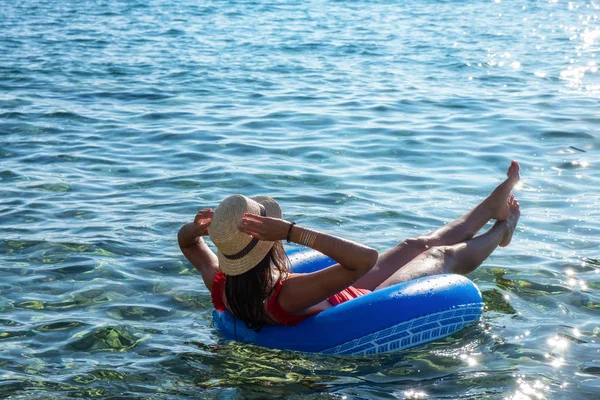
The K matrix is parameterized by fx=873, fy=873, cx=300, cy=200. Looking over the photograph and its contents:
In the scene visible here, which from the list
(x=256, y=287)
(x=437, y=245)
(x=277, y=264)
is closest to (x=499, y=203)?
(x=437, y=245)

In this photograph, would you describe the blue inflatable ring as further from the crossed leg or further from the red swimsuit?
the crossed leg

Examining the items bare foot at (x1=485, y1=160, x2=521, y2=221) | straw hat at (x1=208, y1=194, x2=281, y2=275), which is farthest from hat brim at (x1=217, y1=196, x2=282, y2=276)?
bare foot at (x1=485, y1=160, x2=521, y2=221)

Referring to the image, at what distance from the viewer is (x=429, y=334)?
192 inches

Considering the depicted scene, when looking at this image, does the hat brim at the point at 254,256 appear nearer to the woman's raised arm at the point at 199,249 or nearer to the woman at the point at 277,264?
the woman at the point at 277,264

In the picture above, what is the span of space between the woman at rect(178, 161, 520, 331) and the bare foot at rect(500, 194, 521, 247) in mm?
410

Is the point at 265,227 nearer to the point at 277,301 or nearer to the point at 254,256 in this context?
the point at 254,256

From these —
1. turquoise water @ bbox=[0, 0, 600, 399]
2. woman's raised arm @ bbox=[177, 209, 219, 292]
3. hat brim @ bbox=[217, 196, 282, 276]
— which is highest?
hat brim @ bbox=[217, 196, 282, 276]

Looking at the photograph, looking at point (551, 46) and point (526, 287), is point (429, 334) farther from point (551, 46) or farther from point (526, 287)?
point (551, 46)

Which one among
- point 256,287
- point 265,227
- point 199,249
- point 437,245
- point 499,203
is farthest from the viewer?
point 499,203

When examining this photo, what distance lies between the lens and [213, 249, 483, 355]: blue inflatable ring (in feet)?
15.4

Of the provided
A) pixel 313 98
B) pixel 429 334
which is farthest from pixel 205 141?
pixel 429 334

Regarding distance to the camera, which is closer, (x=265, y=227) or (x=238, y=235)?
(x=265, y=227)

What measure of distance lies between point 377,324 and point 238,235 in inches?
36.3

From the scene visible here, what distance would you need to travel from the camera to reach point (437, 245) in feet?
19.1
